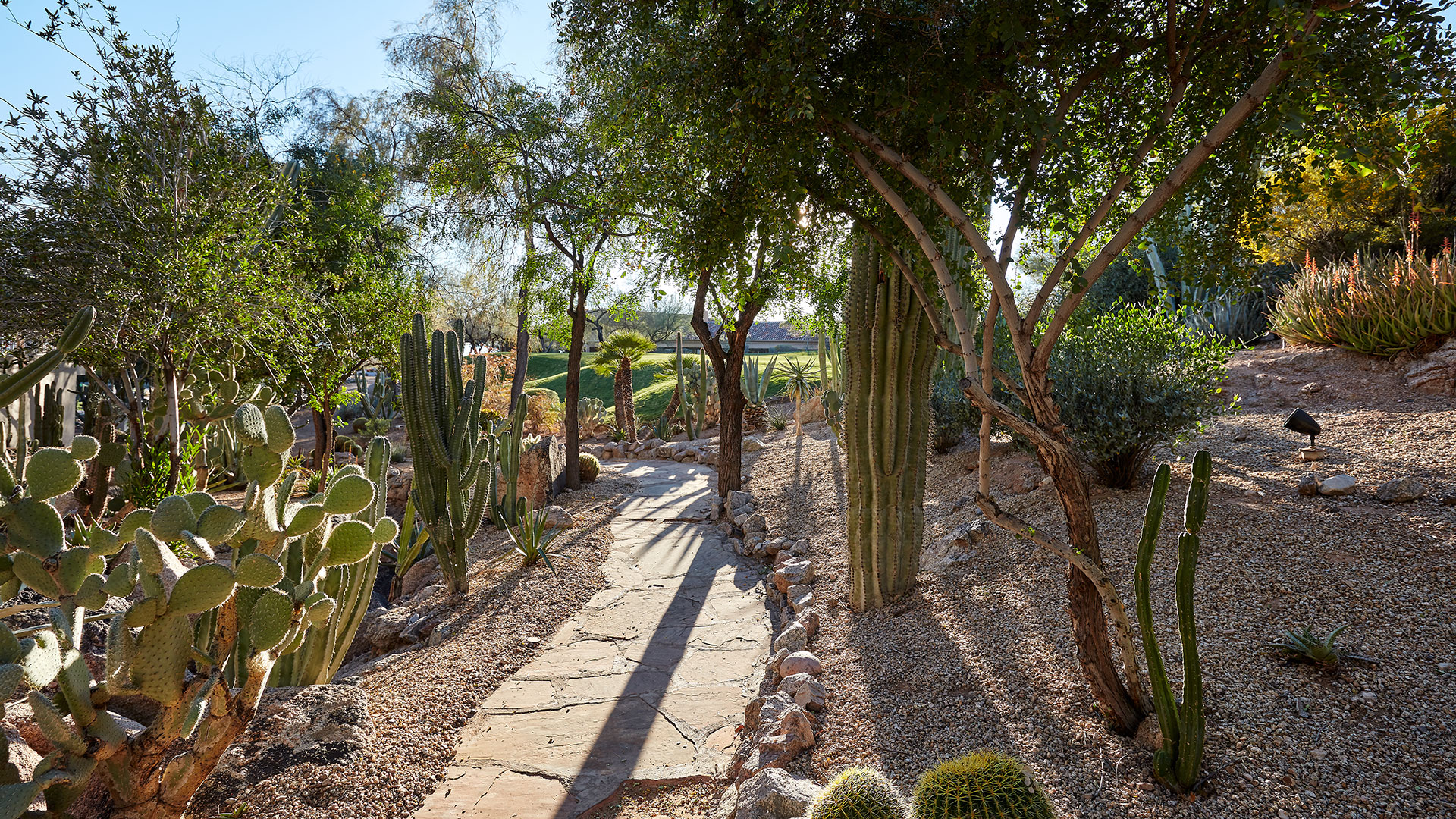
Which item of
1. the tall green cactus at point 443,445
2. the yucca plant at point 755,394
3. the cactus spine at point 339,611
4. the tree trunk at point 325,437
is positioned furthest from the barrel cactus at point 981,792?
the yucca plant at point 755,394

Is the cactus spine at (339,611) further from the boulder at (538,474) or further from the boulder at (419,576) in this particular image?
the boulder at (538,474)

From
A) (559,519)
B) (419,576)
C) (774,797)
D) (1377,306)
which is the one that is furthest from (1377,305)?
(419,576)

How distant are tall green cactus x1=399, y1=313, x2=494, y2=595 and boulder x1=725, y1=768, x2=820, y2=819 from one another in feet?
10.6

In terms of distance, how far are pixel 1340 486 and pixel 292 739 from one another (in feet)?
17.1

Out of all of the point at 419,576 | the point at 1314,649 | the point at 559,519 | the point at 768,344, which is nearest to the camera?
the point at 1314,649

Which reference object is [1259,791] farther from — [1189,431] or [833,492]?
[833,492]

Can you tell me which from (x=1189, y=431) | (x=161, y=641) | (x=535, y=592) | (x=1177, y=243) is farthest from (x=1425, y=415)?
(x=161, y=641)

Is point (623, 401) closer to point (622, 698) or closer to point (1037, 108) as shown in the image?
point (622, 698)

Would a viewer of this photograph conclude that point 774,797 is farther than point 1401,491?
No

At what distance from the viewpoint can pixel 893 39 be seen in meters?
2.74

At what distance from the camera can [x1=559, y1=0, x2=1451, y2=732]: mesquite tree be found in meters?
2.11

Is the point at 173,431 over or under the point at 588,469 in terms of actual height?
over

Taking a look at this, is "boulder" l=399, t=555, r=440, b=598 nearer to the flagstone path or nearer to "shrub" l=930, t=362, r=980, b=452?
the flagstone path

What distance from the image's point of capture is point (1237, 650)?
8.86ft
